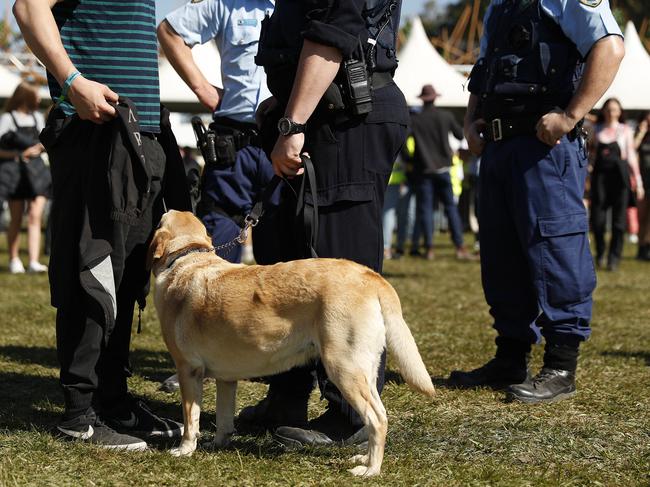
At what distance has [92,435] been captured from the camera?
142 inches

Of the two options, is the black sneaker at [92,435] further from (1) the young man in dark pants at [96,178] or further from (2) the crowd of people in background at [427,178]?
(2) the crowd of people in background at [427,178]

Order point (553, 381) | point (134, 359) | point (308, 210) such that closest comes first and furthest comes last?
1. point (308, 210)
2. point (553, 381)
3. point (134, 359)

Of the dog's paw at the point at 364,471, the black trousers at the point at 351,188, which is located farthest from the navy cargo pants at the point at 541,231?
the dog's paw at the point at 364,471

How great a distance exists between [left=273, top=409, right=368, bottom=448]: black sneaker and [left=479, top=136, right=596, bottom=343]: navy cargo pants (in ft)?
4.33

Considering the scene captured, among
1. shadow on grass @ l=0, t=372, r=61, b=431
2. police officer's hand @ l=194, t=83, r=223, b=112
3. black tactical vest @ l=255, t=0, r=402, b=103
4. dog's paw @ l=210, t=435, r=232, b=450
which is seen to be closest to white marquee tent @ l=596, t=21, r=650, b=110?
police officer's hand @ l=194, t=83, r=223, b=112

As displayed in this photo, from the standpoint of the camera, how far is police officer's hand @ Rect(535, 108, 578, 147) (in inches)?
168

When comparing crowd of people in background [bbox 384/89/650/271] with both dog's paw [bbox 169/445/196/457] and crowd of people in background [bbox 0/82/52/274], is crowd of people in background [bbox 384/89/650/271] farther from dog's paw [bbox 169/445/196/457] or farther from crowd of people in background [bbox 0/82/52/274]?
dog's paw [bbox 169/445/196/457]

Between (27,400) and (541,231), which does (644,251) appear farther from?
(27,400)

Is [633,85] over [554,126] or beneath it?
over

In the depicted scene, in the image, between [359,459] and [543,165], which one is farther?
[543,165]

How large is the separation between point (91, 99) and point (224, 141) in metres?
1.60

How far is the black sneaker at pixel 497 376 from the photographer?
475 cm

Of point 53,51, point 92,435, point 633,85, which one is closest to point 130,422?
point 92,435

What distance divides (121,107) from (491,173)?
6.51 ft
